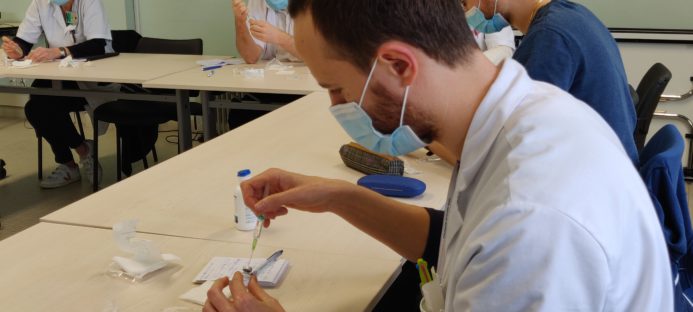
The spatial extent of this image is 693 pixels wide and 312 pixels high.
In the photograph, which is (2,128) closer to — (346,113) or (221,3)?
(221,3)

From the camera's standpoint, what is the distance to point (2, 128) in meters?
5.54

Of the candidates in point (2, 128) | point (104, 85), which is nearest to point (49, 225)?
point (104, 85)

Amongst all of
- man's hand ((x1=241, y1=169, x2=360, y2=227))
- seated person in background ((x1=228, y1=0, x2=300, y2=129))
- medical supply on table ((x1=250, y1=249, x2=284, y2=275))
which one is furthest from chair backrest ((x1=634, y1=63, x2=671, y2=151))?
seated person in background ((x1=228, y1=0, x2=300, y2=129))

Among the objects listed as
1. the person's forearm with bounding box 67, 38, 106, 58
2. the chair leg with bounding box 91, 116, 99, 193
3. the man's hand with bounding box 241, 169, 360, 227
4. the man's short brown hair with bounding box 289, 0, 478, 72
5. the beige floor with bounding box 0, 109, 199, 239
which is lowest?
the beige floor with bounding box 0, 109, 199, 239

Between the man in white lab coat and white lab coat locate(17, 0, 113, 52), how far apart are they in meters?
3.40

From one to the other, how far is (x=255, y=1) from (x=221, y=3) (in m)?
1.43

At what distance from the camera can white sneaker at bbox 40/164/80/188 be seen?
13.2 ft

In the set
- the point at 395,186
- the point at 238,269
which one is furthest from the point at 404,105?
the point at 395,186

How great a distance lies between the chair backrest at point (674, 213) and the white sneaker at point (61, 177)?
360cm

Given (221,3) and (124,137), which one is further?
(221,3)

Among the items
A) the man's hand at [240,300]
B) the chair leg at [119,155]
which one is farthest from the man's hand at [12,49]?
the man's hand at [240,300]

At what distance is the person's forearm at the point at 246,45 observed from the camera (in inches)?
148

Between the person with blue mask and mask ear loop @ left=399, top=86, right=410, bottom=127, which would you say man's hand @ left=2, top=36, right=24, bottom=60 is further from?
mask ear loop @ left=399, top=86, right=410, bottom=127

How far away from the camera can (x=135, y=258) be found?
1303mm
